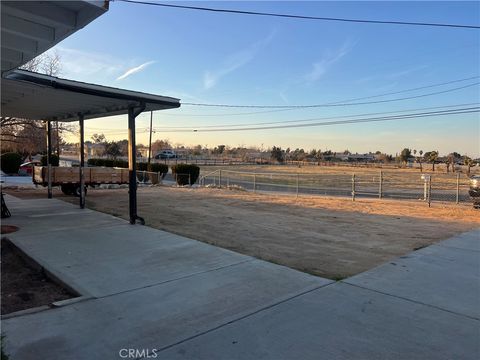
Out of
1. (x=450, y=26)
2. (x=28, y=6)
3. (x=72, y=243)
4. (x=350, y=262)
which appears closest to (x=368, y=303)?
(x=350, y=262)

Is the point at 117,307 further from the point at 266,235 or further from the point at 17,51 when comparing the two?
the point at 266,235

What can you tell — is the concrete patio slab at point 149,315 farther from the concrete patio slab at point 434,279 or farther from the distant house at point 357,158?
the distant house at point 357,158

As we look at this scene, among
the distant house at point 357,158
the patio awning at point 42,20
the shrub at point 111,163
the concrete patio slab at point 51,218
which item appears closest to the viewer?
the patio awning at point 42,20

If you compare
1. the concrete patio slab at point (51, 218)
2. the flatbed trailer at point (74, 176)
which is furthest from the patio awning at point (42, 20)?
the flatbed trailer at point (74, 176)

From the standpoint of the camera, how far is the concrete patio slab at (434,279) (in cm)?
480

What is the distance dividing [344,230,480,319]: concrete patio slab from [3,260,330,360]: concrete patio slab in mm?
930

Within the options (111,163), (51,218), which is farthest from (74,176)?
(111,163)

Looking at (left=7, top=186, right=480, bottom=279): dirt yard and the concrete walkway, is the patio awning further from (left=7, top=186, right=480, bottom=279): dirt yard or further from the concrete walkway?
(left=7, top=186, right=480, bottom=279): dirt yard

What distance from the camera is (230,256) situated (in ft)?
22.0

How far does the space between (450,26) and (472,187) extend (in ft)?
20.4

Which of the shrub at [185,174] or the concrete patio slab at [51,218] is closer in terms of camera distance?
the concrete patio slab at [51,218]

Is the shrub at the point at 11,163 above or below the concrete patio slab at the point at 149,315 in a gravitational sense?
above

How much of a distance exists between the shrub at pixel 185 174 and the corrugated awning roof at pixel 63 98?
13.4m

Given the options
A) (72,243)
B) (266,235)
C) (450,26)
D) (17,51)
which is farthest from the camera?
(450,26)
